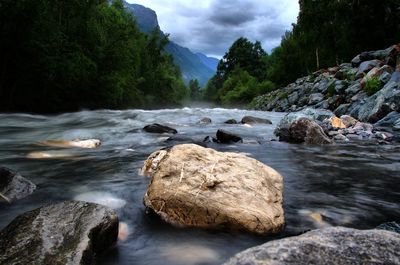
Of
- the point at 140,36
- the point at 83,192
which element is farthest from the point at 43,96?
the point at 140,36

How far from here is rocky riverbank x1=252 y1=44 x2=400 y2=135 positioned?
14.0 meters

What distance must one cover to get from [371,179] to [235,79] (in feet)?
248

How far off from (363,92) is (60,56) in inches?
756

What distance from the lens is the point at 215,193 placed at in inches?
157

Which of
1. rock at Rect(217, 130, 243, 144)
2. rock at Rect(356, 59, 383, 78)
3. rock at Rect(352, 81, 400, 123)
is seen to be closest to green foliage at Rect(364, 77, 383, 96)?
rock at Rect(352, 81, 400, 123)

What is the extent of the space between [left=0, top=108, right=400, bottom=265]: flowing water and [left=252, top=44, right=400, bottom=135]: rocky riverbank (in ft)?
15.1

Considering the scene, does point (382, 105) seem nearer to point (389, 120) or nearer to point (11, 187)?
point (389, 120)

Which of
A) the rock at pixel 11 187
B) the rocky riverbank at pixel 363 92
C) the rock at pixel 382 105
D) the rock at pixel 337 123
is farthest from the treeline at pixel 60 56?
the rock at pixel 11 187

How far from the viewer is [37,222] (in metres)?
3.31

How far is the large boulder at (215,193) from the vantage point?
12.5 feet

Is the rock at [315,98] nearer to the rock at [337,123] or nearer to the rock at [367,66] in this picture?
the rock at [367,66]

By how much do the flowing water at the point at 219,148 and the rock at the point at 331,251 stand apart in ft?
3.44

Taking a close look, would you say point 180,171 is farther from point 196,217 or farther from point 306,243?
point 306,243

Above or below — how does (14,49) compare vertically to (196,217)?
above
